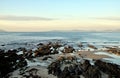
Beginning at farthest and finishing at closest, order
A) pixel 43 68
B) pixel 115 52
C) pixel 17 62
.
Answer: pixel 115 52 < pixel 17 62 < pixel 43 68

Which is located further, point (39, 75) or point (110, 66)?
point (110, 66)

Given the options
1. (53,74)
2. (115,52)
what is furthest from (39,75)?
(115,52)

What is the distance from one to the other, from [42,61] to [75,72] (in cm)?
379

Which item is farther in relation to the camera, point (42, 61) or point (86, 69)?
point (42, 61)

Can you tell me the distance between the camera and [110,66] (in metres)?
13.9

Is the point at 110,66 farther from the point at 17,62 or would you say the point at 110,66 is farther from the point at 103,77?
the point at 17,62

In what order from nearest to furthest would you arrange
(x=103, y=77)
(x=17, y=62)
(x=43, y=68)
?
(x=103, y=77) → (x=43, y=68) → (x=17, y=62)

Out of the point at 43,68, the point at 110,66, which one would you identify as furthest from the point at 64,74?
the point at 110,66

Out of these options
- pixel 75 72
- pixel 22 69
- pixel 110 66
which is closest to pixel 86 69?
pixel 75 72

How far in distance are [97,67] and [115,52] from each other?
9113mm

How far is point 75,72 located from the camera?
42.4 ft

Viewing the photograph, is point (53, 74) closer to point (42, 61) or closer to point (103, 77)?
point (103, 77)

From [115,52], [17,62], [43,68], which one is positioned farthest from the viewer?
[115,52]

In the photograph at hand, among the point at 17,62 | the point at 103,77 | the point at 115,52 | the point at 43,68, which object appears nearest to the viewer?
the point at 103,77
